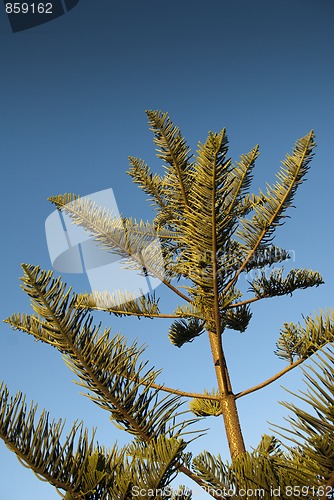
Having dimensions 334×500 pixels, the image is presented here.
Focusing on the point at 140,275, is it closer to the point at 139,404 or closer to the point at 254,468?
the point at 139,404

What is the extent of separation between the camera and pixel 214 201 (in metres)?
2.55

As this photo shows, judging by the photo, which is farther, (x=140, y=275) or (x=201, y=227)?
(x=140, y=275)

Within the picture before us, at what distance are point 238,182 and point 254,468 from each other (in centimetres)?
257

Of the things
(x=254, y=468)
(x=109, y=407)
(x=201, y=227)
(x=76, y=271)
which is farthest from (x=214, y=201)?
(x=76, y=271)
